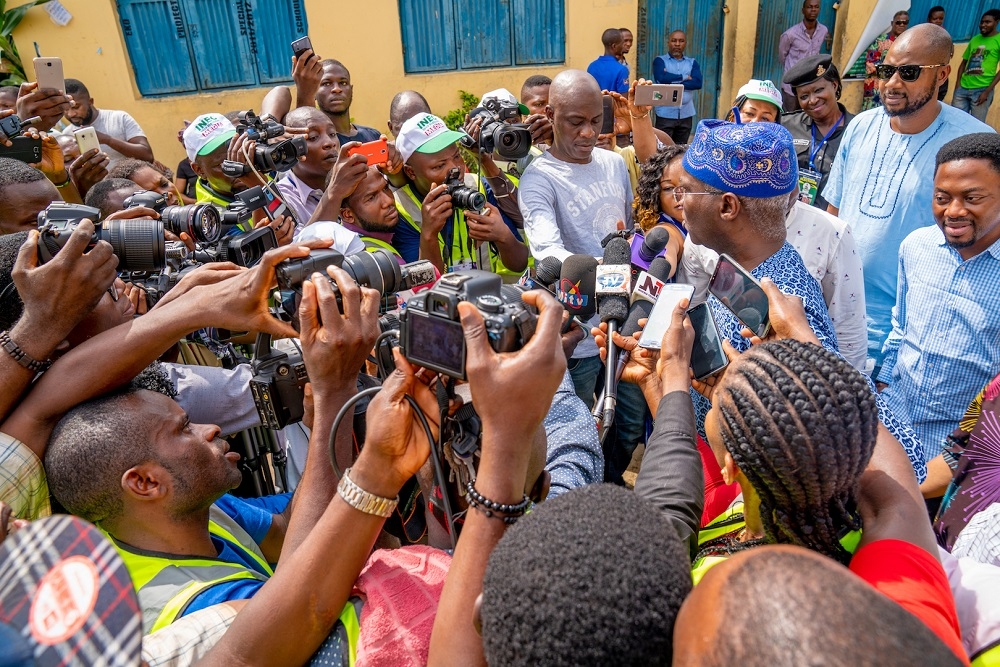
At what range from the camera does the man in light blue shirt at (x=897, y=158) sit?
342 cm

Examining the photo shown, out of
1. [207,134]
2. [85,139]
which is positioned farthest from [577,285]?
[85,139]

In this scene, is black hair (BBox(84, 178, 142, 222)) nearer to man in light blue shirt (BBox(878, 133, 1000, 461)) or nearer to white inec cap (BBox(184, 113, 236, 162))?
white inec cap (BBox(184, 113, 236, 162))

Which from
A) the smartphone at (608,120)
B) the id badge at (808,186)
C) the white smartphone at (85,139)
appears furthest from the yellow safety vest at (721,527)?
the white smartphone at (85,139)

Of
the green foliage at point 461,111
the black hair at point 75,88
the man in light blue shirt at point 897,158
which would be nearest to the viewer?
the man in light blue shirt at point 897,158

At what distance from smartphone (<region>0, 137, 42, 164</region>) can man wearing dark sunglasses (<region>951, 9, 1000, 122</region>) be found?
1013cm

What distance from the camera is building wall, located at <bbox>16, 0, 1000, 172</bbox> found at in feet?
25.1

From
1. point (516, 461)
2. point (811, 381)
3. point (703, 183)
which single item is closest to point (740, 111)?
point (703, 183)

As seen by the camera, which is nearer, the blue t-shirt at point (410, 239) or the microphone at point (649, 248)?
the microphone at point (649, 248)

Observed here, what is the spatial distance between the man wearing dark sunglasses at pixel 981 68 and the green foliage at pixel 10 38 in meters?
11.3

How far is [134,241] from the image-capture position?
195 cm

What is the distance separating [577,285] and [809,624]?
1.85 m

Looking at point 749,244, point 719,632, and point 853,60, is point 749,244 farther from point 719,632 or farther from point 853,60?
point 853,60

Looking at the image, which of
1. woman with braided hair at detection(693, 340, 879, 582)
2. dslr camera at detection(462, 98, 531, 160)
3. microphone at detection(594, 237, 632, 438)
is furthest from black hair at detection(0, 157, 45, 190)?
woman with braided hair at detection(693, 340, 879, 582)

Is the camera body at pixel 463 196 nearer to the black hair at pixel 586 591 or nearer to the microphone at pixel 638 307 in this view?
the microphone at pixel 638 307
